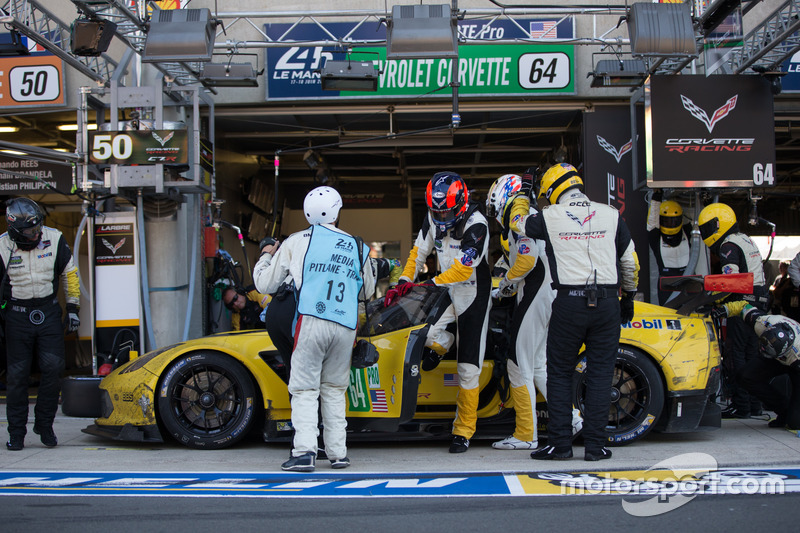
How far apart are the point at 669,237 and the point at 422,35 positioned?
3.56 meters

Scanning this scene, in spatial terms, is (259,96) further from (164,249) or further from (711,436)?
(711,436)

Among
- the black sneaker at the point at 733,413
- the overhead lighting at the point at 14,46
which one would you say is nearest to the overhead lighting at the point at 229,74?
the overhead lighting at the point at 14,46

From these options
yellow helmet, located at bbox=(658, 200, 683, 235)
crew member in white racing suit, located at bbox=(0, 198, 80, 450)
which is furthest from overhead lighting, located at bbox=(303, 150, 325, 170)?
crew member in white racing suit, located at bbox=(0, 198, 80, 450)

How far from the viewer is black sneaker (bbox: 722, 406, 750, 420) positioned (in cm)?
665

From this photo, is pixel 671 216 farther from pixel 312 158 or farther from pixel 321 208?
pixel 312 158

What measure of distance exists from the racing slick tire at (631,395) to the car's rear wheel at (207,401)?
7.56 feet

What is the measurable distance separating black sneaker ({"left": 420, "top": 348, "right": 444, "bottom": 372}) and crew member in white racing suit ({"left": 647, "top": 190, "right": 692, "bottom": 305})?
410cm

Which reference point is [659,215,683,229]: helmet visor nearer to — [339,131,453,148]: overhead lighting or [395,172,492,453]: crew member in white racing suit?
[339,131,453,148]: overhead lighting

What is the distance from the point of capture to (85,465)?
4.79 m

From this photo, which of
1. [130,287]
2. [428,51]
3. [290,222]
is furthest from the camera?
[290,222]

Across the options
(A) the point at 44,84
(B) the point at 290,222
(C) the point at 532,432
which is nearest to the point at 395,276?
(C) the point at 532,432

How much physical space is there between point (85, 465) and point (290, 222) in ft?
33.4

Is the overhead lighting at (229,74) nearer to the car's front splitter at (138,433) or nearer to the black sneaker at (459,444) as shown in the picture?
the car's front splitter at (138,433)

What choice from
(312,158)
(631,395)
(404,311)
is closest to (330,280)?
(404,311)
